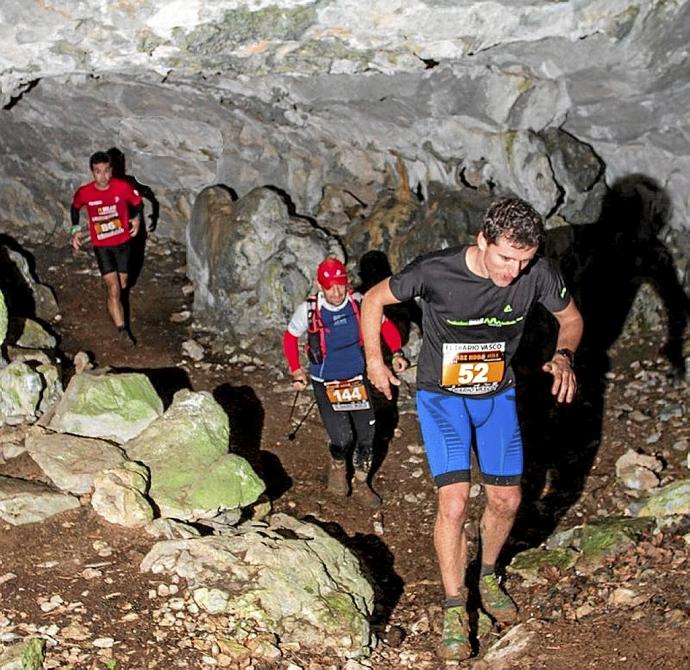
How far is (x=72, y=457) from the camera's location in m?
6.93

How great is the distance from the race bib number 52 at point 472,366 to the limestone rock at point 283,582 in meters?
1.39

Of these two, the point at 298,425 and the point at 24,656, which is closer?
the point at 24,656

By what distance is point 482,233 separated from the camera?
4.76 m

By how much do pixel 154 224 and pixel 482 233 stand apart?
9.51 metres

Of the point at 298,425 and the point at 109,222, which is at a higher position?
the point at 109,222

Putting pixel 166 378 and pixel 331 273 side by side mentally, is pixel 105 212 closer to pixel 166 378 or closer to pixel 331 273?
pixel 166 378

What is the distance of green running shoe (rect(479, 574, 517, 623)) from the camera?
5.48m

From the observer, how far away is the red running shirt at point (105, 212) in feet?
34.9

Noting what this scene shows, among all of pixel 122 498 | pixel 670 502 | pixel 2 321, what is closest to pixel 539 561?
pixel 670 502

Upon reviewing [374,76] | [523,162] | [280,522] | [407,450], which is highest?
[374,76]

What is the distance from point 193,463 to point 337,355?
53.5 inches

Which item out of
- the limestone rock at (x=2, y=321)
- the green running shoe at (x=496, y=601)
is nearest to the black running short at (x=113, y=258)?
the limestone rock at (x=2, y=321)

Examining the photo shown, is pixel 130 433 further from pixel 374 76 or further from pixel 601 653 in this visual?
pixel 374 76

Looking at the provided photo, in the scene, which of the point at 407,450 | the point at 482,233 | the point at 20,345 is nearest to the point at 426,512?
the point at 407,450
